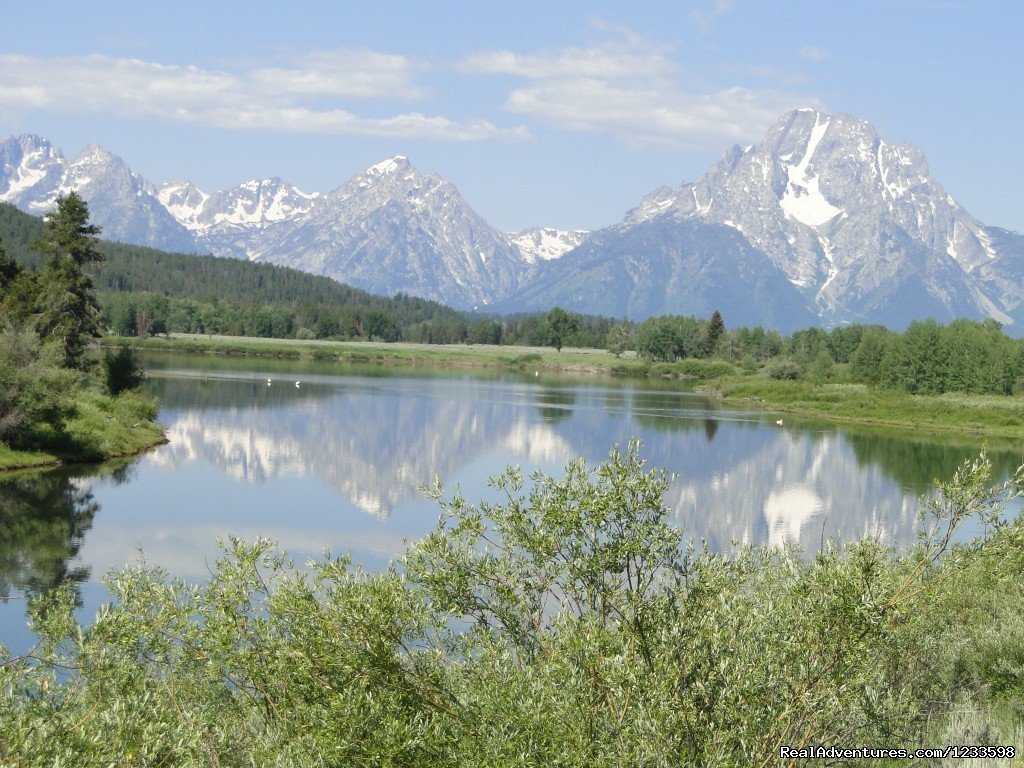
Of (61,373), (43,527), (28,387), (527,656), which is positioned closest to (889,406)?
(61,373)

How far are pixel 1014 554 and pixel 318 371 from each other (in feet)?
475

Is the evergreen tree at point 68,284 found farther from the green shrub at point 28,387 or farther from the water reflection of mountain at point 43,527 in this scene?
the water reflection of mountain at point 43,527

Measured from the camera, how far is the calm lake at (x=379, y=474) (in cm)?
3712

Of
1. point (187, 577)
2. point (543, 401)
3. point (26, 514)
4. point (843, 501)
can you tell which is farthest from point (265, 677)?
point (543, 401)

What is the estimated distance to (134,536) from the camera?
38375mm

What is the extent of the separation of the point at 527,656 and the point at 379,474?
46.2m

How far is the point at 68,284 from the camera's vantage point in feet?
221

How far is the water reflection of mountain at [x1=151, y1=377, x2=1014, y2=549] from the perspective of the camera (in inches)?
1991

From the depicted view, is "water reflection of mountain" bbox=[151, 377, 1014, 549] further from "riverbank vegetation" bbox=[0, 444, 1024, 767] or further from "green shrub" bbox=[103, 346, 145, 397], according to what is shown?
"riverbank vegetation" bbox=[0, 444, 1024, 767]

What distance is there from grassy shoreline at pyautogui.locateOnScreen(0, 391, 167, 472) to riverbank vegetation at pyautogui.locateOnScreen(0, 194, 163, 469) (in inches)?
2.6

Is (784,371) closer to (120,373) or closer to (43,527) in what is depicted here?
(120,373)

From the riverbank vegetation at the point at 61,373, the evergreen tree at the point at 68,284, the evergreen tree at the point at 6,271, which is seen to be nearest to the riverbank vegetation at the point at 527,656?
the riverbank vegetation at the point at 61,373

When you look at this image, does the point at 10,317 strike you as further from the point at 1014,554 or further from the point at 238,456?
the point at 1014,554

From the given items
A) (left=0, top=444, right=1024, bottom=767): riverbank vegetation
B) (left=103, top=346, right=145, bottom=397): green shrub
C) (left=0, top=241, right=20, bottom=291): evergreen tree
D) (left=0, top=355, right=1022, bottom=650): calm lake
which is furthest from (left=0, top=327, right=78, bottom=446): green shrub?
(left=0, top=444, right=1024, bottom=767): riverbank vegetation
